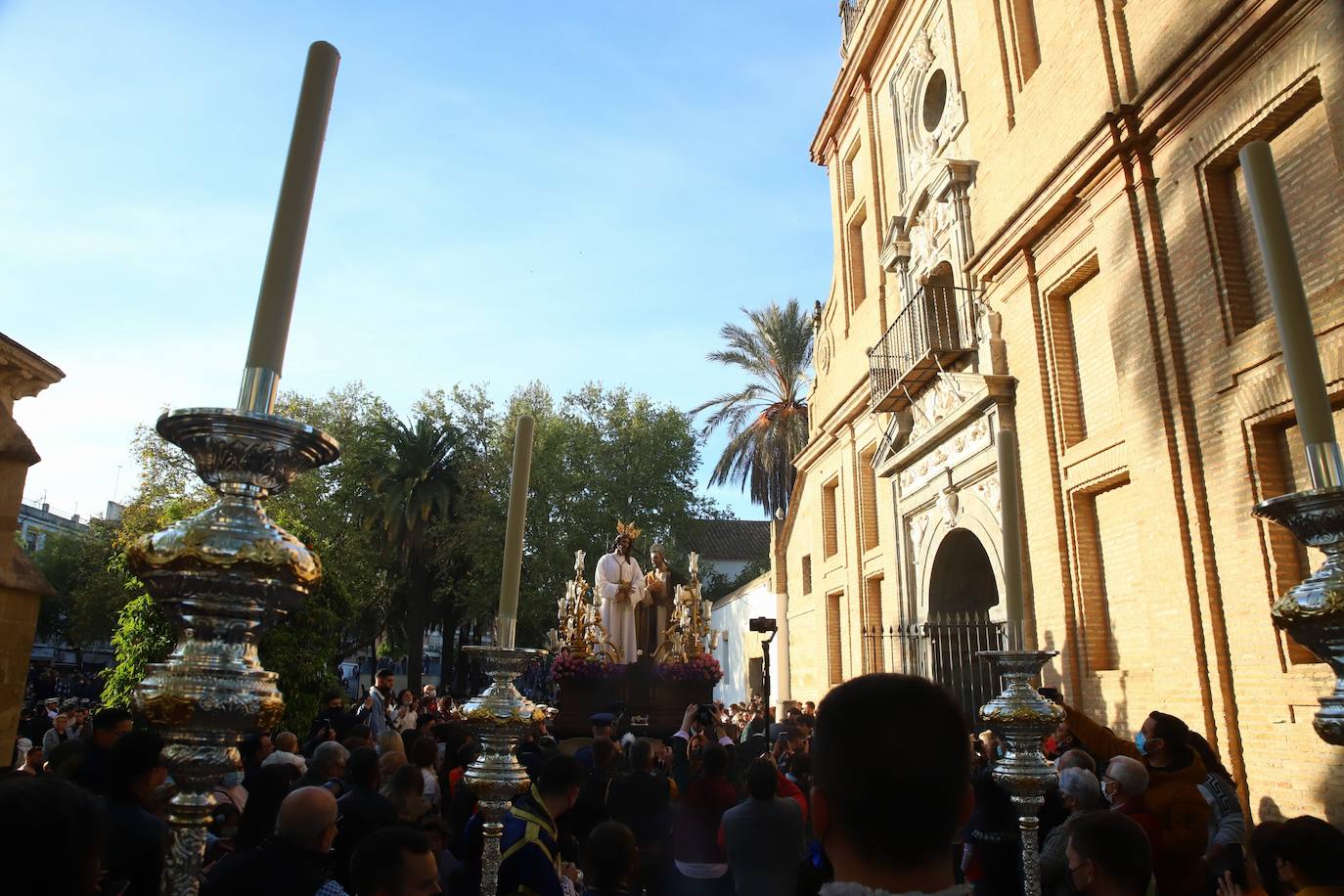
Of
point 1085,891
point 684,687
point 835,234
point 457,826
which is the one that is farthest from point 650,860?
point 835,234

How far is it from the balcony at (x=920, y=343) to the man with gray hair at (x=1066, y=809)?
33.8ft

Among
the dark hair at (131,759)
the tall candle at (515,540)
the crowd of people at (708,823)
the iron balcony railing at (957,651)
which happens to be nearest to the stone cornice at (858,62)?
the iron balcony railing at (957,651)

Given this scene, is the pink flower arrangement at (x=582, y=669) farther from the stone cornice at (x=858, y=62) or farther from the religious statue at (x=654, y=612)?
the stone cornice at (x=858, y=62)

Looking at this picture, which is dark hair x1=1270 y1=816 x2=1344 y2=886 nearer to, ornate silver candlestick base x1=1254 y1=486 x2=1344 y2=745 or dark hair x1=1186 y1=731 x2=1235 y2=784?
ornate silver candlestick base x1=1254 y1=486 x2=1344 y2=745

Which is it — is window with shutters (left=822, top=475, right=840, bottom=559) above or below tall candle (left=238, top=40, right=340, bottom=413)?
above

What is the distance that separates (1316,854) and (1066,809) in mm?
2337

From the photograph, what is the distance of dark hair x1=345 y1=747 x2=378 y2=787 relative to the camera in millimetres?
4633

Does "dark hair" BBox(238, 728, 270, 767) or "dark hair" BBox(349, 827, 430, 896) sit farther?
"dark hair" BBox(238, 728, 270, 767)

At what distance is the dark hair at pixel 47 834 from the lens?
1.55 metres

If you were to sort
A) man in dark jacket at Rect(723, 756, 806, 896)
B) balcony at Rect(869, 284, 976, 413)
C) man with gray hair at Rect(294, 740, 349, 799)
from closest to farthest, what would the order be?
man in dark jacket at Rect(723, 756, 806, 896) < man with gray hair at Rect(294, 740, 349, 799) < balcony at Rect(869, 284, 976, 413)

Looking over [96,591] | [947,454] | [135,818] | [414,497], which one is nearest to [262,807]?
[135,818]

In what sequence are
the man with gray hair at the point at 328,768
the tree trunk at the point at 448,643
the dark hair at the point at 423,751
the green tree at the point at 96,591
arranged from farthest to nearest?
the tree trunk at the point at 448,643, the green tree at the point at 96,591, the dark hair at the point at 423,751, the man with gray hair at the point at 328,768

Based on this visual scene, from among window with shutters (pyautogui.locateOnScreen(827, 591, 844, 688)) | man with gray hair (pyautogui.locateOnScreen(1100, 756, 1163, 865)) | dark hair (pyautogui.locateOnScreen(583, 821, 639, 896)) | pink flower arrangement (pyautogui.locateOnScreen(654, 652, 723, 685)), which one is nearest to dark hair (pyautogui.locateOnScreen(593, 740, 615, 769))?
dark hair (pyautogui.locateOnScreen(583, 821, 639, 896))

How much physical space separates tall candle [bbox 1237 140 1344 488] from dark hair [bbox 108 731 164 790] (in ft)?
14.2
